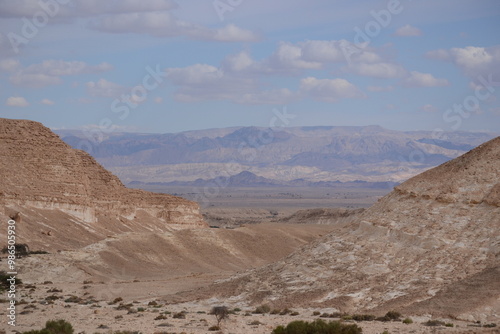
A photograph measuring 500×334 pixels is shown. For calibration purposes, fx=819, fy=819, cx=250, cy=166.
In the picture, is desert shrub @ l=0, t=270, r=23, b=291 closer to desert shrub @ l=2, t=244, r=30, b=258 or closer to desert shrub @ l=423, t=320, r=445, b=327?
desert shrub @ l=2, t=244, r=30, b=258

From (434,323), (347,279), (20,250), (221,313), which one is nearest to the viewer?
(434,323)

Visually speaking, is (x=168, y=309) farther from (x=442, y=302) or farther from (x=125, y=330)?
(x=442, y=302)

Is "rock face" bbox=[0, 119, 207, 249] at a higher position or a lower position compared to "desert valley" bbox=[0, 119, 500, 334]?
higher

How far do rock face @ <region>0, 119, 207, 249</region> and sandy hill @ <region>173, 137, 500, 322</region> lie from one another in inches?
1093

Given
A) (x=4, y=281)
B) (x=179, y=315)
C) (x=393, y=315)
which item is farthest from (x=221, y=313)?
(x=4, y=281)

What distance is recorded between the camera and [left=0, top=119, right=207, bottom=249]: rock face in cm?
6053

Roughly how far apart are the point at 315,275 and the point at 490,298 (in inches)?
312

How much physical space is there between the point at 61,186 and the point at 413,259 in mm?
40442

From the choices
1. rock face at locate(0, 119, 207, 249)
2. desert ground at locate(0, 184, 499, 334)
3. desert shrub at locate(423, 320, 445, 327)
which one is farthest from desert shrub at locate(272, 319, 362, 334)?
rock face at locate(0, 119, 207, 249)

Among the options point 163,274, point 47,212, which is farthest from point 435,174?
point 47,212

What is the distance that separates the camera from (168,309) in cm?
3244

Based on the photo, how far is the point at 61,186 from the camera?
64812mm

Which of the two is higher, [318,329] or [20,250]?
[20,250]

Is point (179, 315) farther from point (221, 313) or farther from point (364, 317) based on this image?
point (364, 317)
